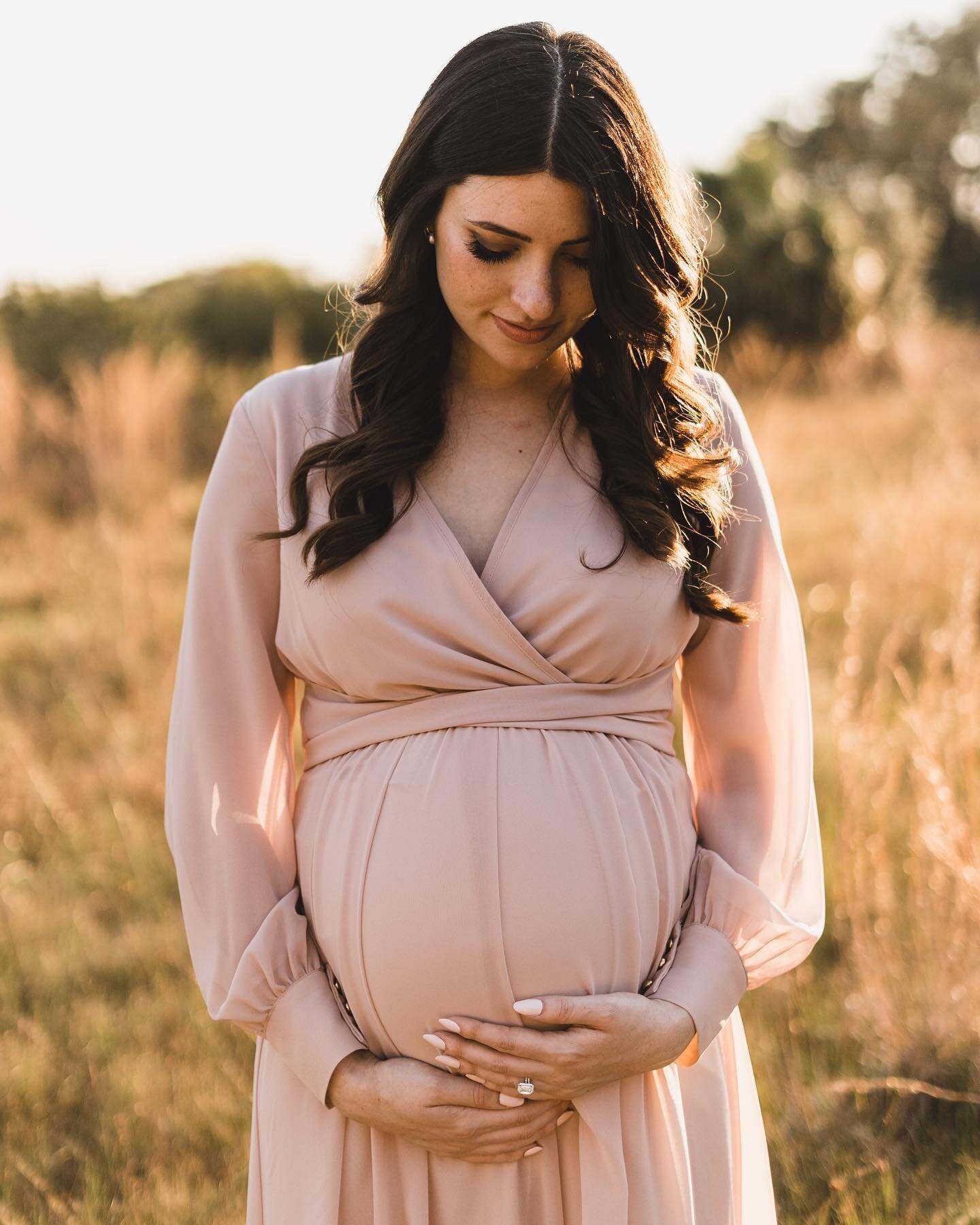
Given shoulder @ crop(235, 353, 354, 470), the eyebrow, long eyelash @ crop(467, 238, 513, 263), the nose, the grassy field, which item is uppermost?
the eyebrow

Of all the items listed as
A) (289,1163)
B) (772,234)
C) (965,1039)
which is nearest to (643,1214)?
(289,1163)

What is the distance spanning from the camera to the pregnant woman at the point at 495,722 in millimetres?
1618

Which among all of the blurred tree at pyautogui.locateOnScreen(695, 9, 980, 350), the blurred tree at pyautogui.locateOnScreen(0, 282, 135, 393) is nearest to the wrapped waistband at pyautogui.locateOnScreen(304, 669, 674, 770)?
the blurred tree at pyautogui.locateOnScreen(695, 9, 980, 350)

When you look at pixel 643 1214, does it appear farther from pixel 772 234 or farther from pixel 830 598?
pixel 772 234

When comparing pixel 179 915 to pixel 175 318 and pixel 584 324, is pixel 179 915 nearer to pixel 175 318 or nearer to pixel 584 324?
pixel 584 324

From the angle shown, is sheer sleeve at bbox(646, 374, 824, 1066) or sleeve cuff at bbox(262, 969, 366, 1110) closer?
sleeve cuff at bbox(262, 969, 366, 1110)

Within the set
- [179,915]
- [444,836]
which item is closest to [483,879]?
[444,836]

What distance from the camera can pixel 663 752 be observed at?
1.82 m

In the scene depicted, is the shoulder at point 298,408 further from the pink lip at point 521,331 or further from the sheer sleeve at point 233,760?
the pink lip at point 521,331

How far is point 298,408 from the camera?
1785 millimetres

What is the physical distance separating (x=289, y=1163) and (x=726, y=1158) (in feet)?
2.08

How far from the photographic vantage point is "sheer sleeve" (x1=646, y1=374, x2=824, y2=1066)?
1.81 metres

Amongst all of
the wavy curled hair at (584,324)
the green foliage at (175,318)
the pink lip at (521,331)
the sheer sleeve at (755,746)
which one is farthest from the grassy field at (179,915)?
the green foliage at (175,318)

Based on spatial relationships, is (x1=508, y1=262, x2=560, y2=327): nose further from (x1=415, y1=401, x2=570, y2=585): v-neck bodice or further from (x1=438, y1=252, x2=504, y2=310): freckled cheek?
(x1=415, y1=401, x2=570, y2=585): v-neck bodice
